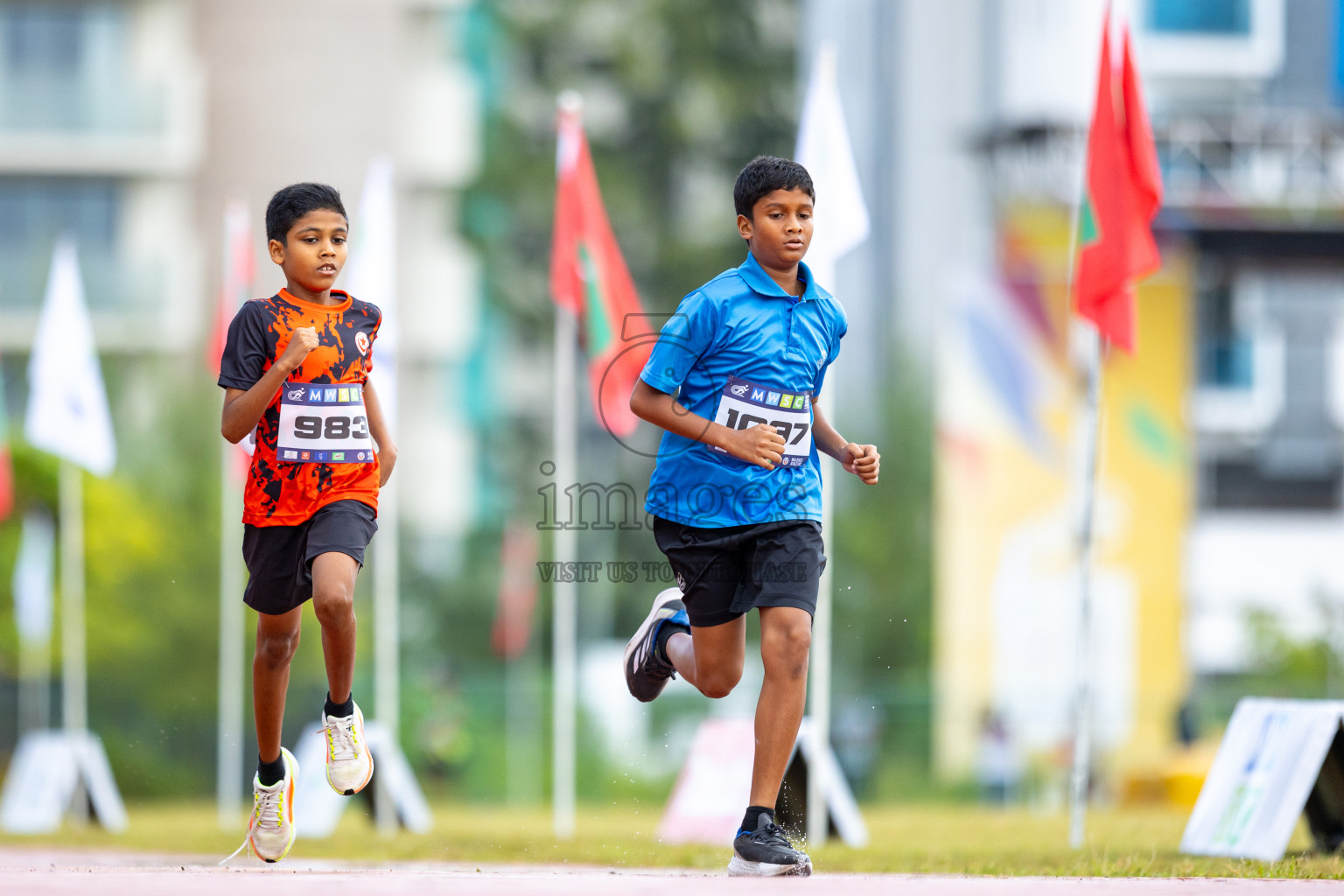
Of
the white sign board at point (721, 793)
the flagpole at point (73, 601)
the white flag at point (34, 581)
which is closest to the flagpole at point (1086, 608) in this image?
the white sign board at point (721, 793)

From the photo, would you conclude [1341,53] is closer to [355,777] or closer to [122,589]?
[122,589]

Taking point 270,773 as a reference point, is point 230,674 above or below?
below

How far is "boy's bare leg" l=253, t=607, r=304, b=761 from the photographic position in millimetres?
6812

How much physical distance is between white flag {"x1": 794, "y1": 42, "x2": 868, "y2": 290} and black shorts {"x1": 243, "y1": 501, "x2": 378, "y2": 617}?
629 centimetres

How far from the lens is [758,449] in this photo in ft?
20.7

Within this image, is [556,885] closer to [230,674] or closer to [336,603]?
[336,603]

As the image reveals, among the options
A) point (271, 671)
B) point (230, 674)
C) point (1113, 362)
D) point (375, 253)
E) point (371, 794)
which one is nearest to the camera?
point (271, 671)

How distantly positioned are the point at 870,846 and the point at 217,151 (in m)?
35.7

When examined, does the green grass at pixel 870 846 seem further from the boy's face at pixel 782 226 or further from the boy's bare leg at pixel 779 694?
the boy's face at pixel 782 226

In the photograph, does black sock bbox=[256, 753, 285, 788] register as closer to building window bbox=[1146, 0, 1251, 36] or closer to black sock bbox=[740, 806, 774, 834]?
black sock bbox=[740, 806, 774, 834]

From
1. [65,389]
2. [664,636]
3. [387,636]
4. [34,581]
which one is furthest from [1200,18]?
[664,636]

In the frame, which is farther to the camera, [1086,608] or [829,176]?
[829,176]

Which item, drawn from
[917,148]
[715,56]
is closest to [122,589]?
[715,56]

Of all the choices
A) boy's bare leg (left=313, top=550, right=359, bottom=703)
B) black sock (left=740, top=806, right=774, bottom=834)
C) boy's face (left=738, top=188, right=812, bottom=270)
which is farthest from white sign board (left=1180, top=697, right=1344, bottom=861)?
boy's bare leg (left=313, top=550, right=359, bottom=703)
